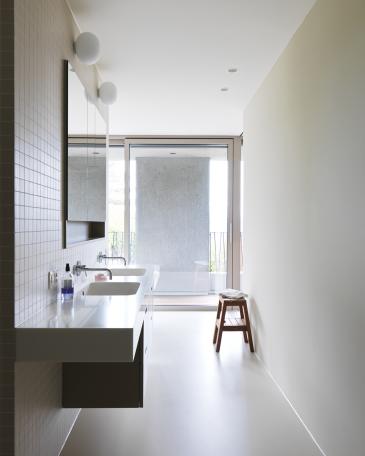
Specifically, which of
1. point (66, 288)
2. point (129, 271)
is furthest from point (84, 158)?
point (129, 271)

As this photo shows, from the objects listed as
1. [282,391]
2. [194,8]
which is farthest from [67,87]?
[282,391]

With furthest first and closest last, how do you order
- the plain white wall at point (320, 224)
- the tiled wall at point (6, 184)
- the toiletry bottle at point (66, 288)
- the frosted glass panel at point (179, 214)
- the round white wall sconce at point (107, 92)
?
the frosted glass panel at point (179, 214)
the round white wall sconce at point (107, 92)
the toiletry bottle at point (66, 288)
the plain white wall at point (320, 224)
the tiled wall at point (6, 184)

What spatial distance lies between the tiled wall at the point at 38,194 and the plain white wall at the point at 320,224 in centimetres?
147

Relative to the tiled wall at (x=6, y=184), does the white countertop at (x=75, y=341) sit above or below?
below

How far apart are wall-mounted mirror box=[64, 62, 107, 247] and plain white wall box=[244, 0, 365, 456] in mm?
1451

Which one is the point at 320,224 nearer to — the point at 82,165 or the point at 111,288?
the point at 111,288

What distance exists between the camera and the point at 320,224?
92.2 inches

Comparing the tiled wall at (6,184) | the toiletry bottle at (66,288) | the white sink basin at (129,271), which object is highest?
the tiled wall at (6,184)

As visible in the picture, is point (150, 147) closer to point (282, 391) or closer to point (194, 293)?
point (194, 293)

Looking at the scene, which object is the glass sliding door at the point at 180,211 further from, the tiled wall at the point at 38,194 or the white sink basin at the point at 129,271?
the tiled wall at the point at 38,194

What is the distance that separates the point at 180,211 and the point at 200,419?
3626 millimetres

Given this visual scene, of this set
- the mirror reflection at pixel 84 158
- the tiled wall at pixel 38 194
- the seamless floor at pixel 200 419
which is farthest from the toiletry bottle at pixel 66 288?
the seamless floor at pixel 200 419

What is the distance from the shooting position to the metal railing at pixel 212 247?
19.7ft

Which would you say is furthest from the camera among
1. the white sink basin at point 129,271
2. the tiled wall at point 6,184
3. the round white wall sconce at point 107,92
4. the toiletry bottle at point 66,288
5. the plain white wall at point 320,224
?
the white sink basin at point 129,271
